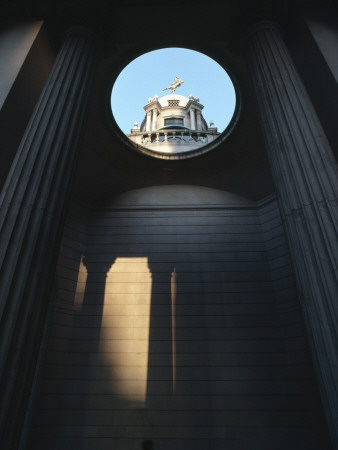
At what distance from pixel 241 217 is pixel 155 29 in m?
7.78

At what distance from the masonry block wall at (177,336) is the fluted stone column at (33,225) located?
21.2 ft

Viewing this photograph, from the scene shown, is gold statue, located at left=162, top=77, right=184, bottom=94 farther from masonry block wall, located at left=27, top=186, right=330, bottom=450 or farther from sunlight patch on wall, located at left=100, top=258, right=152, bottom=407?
sunlight patch on wall, located at left=100, top=258, right=152, bottom=407

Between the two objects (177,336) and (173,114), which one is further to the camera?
(173,114)

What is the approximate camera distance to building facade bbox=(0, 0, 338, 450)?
4387mm

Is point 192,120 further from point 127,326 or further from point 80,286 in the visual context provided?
point 127,326

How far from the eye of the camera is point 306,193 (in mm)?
4688

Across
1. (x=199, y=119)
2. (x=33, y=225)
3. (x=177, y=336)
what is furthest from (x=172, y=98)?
(x=33, y=225)

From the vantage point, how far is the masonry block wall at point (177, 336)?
28.6 ft

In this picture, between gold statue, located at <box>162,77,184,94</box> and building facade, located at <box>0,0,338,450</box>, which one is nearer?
building facade, located at <box>0,0,338,450</box>

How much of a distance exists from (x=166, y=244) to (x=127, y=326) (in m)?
3.61

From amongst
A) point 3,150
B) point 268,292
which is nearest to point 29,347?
point 3,150

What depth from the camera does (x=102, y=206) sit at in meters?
13.5

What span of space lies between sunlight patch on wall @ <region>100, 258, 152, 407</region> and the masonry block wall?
0.12ft

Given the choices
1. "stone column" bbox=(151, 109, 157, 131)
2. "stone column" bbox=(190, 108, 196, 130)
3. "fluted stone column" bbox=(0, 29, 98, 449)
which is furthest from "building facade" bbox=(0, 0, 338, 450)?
"stone column" bbox=(151, 109, 157, 131)
